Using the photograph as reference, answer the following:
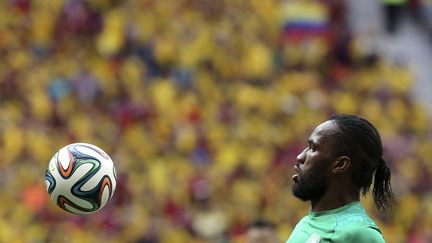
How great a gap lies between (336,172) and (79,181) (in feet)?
5.04

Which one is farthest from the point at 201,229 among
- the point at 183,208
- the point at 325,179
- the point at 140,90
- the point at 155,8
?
the point at 325,179

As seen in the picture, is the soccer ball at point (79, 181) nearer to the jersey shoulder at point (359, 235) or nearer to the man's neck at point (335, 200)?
the man's neck at point (335, 200)

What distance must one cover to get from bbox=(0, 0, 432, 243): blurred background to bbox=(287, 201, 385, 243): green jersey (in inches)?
301

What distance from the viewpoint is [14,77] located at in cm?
1625

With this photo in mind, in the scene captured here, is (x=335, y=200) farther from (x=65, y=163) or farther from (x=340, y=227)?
(x=65, y=163)

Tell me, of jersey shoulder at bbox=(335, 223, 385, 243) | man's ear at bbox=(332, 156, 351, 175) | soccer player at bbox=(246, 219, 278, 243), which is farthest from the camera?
soccer player at bbox=(246, 219, 278, 243)

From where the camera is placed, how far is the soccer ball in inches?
255

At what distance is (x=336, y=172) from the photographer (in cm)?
557

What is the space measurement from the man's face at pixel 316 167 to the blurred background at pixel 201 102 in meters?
7.66

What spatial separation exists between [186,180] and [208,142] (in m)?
1.06

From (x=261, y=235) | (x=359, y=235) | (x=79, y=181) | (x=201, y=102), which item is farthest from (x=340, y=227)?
(x=201, y=102)

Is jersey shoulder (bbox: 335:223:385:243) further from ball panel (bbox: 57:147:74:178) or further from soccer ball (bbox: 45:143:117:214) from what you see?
ball panel (bbox: 57:147:74:178)

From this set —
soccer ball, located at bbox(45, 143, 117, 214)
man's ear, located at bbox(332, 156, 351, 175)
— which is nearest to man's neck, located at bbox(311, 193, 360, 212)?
man's ear, located at bbox(332, 156, 351, 175)

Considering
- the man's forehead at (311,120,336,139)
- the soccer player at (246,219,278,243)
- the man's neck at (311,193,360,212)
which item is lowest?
the man's neck at (311,193,360,212)
